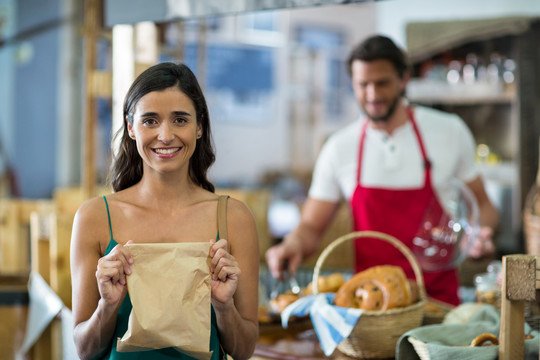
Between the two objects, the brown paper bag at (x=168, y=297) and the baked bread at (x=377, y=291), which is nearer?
the brown paper bag at (x=168, y=297)

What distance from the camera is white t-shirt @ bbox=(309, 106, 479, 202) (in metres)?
2.72

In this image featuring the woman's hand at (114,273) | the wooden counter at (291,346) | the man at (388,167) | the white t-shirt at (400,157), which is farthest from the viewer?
the white t-shirt at (400,157)

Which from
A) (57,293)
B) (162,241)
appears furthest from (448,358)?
(57,293)

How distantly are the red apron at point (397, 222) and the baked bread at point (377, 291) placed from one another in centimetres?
80

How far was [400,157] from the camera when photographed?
272 centimetres

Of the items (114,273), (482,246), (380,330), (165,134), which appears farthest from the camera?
(482,246)

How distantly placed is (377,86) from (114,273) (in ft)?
5.07

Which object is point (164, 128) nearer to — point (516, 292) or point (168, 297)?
point (168, 297)

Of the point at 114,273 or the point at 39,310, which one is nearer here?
the point at 114,273

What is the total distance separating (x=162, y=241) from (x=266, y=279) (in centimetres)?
180

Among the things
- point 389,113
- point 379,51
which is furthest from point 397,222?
point 379,51

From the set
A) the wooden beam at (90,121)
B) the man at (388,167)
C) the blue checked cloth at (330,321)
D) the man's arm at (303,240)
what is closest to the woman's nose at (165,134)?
the blue checked cloth at (330,321)

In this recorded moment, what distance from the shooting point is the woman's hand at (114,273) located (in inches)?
52.4

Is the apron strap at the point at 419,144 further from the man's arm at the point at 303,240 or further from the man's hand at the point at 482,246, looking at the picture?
the man's hand at the point at 482,246
